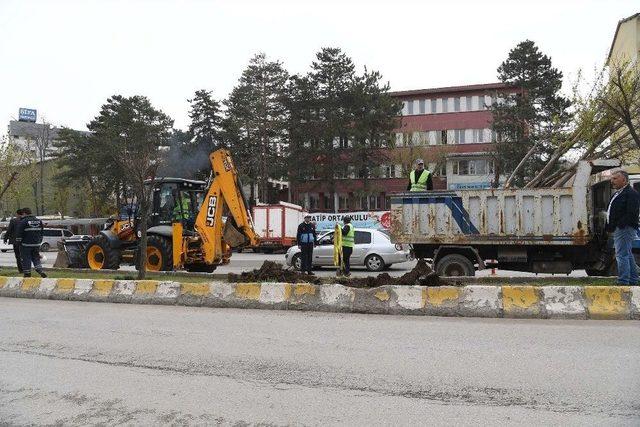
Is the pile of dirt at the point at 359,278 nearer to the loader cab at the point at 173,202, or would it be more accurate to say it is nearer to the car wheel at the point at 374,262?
the loader cab at the point at 173,202

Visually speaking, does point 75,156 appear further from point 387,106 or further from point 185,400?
point 185,400

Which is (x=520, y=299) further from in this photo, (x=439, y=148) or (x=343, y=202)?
(x=343, y=202)

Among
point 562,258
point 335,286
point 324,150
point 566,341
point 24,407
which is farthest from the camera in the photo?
point 324,150

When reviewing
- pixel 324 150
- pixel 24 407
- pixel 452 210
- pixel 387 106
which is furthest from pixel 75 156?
pixel 24 407

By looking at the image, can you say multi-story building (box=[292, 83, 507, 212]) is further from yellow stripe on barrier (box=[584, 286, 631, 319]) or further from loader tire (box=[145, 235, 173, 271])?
yellow stripe on barrier (box=[584, 286, 631, 319])

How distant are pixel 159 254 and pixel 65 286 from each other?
3.89 meters

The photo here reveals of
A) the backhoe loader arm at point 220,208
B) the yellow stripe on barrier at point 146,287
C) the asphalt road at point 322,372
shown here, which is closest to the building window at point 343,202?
the backhoe loader arm at point 220,208

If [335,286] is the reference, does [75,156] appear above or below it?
above

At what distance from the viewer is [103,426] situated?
4.30 meters

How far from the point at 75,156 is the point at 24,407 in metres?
51.9

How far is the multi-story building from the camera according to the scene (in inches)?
1973

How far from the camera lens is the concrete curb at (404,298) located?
8.09m

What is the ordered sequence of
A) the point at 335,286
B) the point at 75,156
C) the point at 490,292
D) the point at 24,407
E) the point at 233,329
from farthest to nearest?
the point at 75,156 < the point at 335,286 < the point at 490,292 < the point at 233,329 < the point at 24,407

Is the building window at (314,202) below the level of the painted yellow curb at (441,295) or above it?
above
